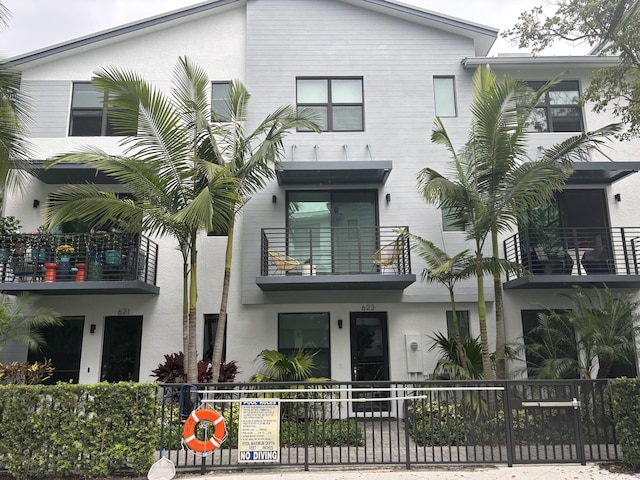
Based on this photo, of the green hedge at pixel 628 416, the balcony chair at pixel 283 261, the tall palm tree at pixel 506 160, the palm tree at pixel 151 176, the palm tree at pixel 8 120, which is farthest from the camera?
the balcony chair at pixel 283 261

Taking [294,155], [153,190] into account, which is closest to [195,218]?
[153,190]

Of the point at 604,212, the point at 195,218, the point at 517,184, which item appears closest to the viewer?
the point at 195,218

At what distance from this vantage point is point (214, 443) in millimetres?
6879

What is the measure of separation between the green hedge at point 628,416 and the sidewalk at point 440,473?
A: 27 cm

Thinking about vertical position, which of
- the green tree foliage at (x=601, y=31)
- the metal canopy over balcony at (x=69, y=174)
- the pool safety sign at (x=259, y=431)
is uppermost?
the green tree foliage at (x=601, y=31)

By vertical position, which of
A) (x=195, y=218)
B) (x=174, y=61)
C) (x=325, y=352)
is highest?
(x=174, y=61)

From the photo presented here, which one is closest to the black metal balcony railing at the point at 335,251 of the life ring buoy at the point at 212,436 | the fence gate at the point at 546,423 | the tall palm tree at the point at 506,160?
the tall palm tree at the point at 506,160

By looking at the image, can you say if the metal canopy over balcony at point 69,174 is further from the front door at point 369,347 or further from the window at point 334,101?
the front door at point 369,347

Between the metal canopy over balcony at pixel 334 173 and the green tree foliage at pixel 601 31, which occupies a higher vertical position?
the green tree foliage at pixel 601 31

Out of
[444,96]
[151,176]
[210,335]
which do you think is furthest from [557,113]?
[210,335]

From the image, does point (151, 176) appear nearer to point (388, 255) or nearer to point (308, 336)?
point (308, 336)

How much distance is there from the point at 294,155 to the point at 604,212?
8220mm

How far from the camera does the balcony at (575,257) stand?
1128 centimetres

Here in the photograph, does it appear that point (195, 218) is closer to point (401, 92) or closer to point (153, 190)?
point (153, 190)
